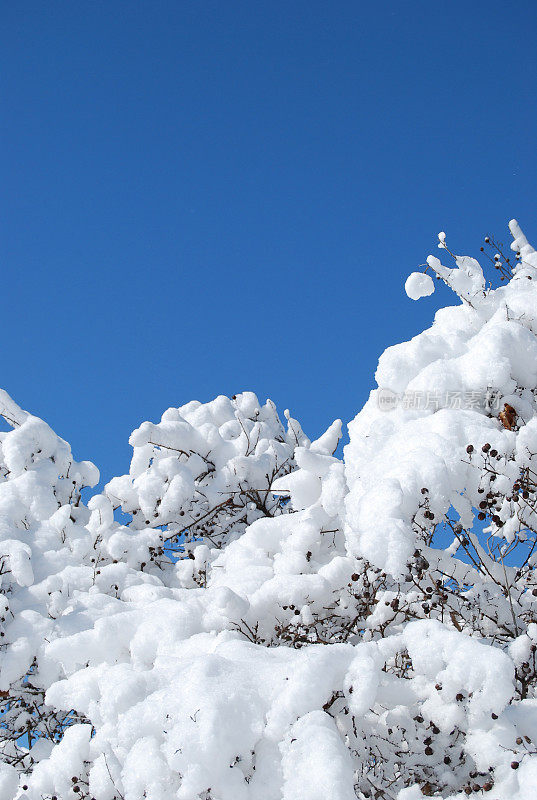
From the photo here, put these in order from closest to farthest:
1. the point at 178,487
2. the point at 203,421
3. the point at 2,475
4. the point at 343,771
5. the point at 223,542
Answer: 1. the point at 343,771
2. the point at 178,487
3. the point at 2,475
4. the point at 223,542
5. the point at 203,421

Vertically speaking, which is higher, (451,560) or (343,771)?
(451,560)

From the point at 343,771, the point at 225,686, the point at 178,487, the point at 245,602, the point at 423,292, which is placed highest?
the point at 423,292

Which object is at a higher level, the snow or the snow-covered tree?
the snow

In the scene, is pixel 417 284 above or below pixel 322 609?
above

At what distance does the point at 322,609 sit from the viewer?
4277 mm

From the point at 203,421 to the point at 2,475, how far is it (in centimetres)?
197

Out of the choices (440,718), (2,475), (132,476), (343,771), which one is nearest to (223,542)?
(132,476)

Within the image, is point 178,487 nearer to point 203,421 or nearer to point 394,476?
point 203,421

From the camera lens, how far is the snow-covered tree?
2.52 metres

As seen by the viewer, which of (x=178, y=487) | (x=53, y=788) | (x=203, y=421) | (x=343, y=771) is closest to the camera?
(x=343, y=771)

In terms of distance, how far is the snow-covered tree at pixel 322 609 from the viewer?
2516mm

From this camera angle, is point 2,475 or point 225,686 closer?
point 225,686

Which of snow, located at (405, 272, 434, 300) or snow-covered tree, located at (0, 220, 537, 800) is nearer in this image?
snow-covered tree, located at (0, 220, 537, 800)

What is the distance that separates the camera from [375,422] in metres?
3.91
